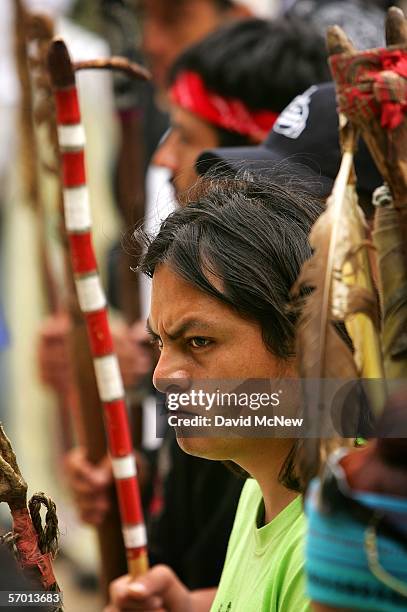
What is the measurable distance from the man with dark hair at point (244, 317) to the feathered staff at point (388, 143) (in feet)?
0.69

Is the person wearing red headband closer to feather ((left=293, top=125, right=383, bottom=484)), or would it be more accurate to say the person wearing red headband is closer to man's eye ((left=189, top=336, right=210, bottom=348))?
man's eye ((left=189, top=336, right=210, bottom=348))

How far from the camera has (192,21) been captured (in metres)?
4.60

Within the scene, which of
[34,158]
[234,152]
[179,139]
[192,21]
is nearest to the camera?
[234,152]

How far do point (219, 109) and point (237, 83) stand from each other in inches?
3.0

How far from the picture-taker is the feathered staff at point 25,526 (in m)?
1.40

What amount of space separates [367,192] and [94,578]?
322 centimetres

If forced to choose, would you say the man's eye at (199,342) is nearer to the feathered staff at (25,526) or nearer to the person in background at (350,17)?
the feathered staff at (25,526)

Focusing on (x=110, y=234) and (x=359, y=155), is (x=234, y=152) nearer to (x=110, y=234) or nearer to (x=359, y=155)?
(x=359, y=155)

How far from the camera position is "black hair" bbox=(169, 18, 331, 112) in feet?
9.86

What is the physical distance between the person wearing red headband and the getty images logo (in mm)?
608

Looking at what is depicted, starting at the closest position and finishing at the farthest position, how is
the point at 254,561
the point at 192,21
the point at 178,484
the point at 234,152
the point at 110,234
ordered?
the point at 254,561, the point at 234,152, the point at 178,484, the point at 192,21, the point at 110,234

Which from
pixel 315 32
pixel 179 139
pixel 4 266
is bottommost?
pixel 4 266

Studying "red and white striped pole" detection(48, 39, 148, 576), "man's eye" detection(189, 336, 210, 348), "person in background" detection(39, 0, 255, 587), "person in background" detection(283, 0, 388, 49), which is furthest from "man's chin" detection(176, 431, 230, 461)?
"person in background" detection(283, 0, 388, 49)

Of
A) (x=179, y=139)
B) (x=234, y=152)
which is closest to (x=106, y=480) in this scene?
(x=179, y=139)
